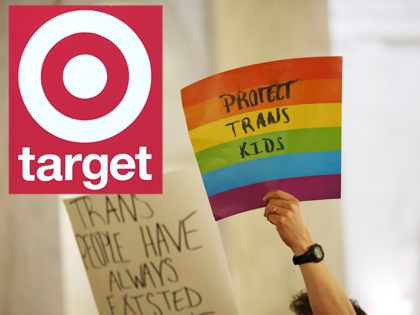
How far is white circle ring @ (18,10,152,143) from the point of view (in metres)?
0.61

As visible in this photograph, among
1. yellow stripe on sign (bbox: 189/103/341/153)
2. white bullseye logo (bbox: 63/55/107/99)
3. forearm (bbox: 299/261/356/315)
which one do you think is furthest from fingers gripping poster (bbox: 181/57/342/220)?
white bullseye logo (bbox: 63/55/107/99)

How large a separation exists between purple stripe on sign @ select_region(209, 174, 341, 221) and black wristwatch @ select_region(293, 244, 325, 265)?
0.09 metres

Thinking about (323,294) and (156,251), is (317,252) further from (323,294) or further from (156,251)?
(156,251)

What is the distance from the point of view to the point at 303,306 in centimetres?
55

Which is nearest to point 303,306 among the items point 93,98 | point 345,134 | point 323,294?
point 323,294

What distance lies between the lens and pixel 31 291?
639 mm

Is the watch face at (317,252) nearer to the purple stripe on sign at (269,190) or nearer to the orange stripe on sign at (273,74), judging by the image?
the purple stripe on sign at (269,190)

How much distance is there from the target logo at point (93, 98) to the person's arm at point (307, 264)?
0.79 ft

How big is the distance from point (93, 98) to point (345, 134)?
526mm

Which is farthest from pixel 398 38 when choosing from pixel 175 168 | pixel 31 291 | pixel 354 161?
pixel 31 291

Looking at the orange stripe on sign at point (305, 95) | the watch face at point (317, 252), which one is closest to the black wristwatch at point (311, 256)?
the watch face at point (317, 252)

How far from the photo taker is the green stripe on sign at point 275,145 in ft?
1.76

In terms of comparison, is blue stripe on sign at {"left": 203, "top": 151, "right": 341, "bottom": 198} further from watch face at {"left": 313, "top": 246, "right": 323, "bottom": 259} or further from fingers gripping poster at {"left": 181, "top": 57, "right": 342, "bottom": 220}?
watch face at {"left": 313, "top": 246, "right": 323, "bottom": 259}

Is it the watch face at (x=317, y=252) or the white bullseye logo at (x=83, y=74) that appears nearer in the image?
the watch face at (x=317, y=252)
